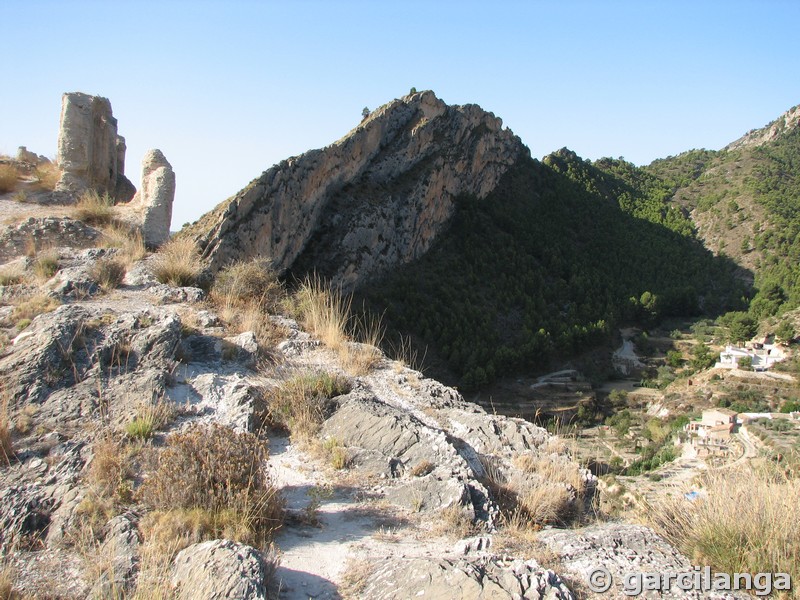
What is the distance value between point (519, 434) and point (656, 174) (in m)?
82.0

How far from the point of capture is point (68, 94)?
9.29 meters

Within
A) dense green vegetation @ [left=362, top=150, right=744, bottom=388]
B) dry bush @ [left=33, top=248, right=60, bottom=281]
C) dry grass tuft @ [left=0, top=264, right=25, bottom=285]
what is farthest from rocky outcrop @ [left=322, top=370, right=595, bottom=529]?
dense green vegetation @ [left=362, top=150, right=744, bottom=388]

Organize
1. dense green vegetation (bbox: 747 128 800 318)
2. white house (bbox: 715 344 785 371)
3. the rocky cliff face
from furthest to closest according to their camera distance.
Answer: dense green vegetation (bbox: 747 128 800 318)
white house (bbox: 715 344 785 371)
the rocky cliff face

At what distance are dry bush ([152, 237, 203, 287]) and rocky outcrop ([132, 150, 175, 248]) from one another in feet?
4.25

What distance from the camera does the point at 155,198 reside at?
790 cm

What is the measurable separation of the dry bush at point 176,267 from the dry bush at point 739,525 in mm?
4920

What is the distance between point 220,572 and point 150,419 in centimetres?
143

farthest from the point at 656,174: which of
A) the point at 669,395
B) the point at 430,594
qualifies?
the point at 430,594

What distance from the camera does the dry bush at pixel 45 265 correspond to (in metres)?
5.46

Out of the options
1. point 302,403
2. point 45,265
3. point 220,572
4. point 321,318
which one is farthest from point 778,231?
point 220,572

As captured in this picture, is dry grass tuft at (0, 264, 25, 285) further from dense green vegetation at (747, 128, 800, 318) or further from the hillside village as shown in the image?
dense green vegetation at (747, 128, 800, 318)

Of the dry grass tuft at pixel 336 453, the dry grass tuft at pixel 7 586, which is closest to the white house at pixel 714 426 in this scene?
the dry grass tuft at pixel 336 453

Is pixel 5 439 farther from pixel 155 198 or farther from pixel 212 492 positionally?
pixel 155 198

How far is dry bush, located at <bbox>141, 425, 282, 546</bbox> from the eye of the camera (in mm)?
2326
